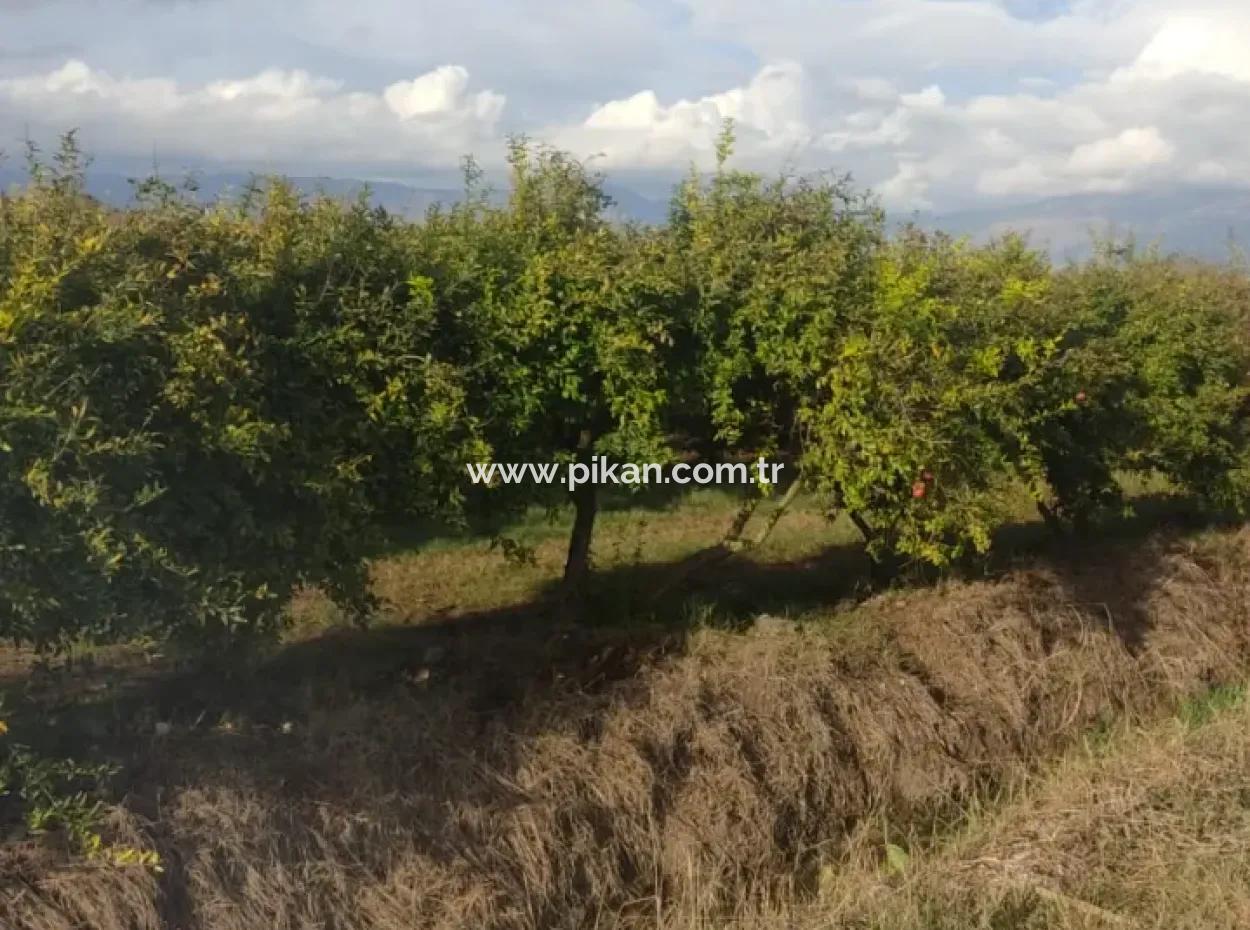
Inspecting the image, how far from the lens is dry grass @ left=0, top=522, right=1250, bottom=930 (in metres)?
4.48


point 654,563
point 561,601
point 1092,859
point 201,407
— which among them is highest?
point 201,407

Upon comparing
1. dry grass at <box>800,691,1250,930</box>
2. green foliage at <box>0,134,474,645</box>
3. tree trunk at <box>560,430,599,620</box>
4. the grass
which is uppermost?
green foliage at <box>0,134,474,645</box>

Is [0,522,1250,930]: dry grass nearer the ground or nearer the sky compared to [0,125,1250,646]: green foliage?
nearer the ground

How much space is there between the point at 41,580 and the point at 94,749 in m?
Result: 0.95

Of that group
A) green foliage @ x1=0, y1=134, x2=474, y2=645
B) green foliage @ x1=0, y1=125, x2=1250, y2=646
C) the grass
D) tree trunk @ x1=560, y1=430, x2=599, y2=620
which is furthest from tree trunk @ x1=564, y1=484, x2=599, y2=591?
green foliage @ x1=0, y1=134, x2=474, y2=645

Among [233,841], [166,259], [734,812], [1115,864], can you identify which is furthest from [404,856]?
[1115,864]

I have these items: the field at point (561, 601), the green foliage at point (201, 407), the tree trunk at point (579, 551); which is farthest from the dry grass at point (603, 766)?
the green foliage at point (201, 407)

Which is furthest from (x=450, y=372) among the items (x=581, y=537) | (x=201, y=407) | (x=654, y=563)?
(x=654, y=563)

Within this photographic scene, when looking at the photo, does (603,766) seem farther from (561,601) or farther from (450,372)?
(450,372)

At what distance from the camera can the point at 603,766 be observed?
5.46 metres

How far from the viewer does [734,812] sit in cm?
574

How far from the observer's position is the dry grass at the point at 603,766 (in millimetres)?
4477

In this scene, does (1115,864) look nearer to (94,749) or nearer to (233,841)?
(233,841)

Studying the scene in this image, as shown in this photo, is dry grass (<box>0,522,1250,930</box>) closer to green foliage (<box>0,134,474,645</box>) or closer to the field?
the field
